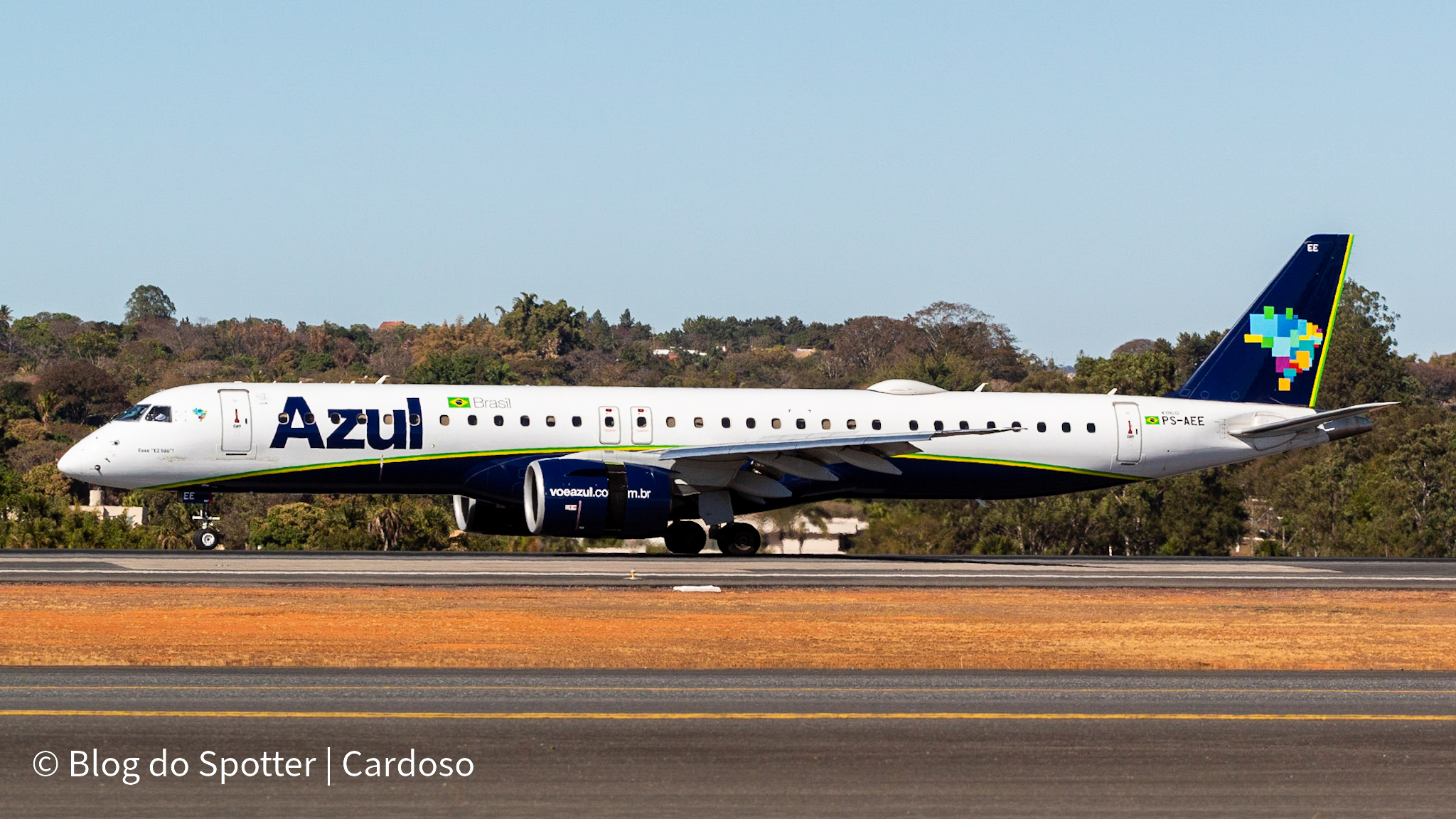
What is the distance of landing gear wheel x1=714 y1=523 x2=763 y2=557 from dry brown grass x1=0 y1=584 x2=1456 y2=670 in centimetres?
938

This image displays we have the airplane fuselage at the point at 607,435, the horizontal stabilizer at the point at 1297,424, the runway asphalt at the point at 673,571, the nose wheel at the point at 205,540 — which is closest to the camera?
the runway asphalt at the point at 673,571

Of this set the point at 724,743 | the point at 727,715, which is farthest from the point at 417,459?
the point at 724,743

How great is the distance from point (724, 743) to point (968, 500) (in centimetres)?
4848

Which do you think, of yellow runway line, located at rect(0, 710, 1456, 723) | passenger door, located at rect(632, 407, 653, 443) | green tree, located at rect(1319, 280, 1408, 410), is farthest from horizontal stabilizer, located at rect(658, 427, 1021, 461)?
green tree, located at rect(1319, 280, 1408, 410)

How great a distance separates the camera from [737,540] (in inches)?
1436

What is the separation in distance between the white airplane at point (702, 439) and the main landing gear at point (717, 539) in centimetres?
4

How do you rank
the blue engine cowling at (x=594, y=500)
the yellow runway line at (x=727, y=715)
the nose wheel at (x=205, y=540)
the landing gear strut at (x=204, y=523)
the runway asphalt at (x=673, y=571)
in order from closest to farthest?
the yellow runway line at (x=727, y=715) → the runway asphalt at (x=673, y=571) → the blue engine cowling at (x=594, y=500) → the landing gear strut at (x=204, y=523) → the nose wheel at (x=205, y=540)

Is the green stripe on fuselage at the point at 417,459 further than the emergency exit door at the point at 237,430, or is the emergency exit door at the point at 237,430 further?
the green stripe on fuselage at the point at 417,459

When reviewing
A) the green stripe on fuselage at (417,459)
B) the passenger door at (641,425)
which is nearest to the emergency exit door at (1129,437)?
the green stripe on fuselage at (417,459)

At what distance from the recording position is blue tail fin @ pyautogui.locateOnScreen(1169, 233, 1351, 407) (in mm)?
41438

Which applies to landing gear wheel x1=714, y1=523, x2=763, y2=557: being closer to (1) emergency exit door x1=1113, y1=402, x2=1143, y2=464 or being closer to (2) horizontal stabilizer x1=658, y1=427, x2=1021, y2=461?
(2) horizontal stabilizer x1=658, y1=427, x2=1021, y2=461

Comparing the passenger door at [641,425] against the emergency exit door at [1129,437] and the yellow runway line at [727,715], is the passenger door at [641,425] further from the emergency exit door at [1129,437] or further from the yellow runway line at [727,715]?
the yellow runway line at [727,715]

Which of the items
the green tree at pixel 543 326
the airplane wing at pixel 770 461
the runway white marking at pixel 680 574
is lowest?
the runway white marking at pixel 680 574

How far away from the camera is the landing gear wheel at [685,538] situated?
36219 millimetres
